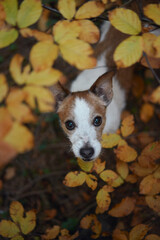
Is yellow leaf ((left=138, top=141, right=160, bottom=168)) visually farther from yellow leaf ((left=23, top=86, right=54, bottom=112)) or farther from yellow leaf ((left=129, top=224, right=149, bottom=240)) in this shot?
yellow leaf ((left=23, top=86, right=54, bottom=112))

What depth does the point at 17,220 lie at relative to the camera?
1.98 metres

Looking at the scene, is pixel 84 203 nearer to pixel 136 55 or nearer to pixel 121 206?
pixel 121 206

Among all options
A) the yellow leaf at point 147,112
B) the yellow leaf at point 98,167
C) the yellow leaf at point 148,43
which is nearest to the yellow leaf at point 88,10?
the yellow leaf at point 148,43

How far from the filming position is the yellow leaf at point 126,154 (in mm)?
2023

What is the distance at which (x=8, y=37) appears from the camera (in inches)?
54.1

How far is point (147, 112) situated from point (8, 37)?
3.28 meters

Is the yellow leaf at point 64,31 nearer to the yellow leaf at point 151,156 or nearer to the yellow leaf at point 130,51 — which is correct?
the yellow leaf at point 130,51

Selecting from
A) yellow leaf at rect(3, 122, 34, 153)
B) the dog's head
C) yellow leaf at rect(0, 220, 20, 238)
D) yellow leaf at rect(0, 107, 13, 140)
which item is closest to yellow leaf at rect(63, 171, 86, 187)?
the dog's head

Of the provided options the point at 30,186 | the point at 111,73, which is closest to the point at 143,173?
the point at 111,73

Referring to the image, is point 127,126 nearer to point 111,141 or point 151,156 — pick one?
point 111,141

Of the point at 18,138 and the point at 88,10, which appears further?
the point at 88,10

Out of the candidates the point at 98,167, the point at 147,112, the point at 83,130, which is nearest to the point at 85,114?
the point at 83,130

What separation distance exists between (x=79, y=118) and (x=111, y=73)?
0.64m

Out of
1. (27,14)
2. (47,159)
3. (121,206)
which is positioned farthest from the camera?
(47,159)
